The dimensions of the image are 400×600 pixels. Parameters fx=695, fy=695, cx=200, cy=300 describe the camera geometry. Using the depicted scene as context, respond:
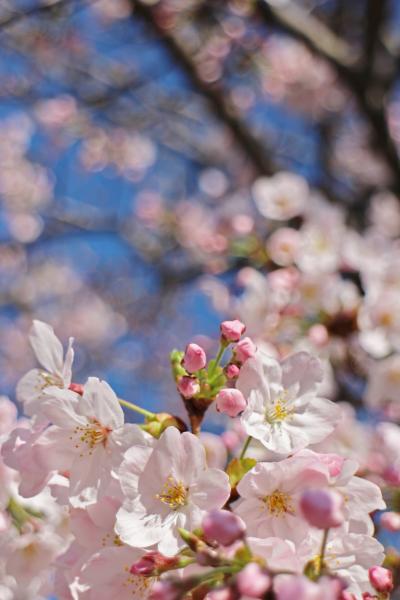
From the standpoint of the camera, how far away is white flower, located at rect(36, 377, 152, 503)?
145 cm

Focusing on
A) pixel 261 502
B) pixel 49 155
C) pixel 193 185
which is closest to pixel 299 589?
pixel 261 502

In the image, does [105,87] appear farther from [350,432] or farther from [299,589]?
[299,589]

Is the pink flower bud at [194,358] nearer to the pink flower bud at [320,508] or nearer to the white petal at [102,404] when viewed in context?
the white petal at [102,404]

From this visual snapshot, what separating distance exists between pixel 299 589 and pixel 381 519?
3.22 feet

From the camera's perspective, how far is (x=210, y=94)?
480 cm

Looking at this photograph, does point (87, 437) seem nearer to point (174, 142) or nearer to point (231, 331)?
point (231, 331)

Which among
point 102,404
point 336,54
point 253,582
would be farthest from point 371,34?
point 253,582

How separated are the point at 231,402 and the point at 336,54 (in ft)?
9.98

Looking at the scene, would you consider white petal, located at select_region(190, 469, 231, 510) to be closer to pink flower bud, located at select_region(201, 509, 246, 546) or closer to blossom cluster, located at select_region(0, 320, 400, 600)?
blossom cluster, located at select_region(0, 320, 400, 600)

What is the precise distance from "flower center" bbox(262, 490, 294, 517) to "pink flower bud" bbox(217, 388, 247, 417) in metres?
0.19

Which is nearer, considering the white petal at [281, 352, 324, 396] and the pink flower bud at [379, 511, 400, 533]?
the white petal at [281, 352, 324, 396]

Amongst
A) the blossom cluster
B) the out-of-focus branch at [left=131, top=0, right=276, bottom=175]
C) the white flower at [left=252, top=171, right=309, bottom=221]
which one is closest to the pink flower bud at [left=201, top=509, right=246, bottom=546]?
the blossom cluster

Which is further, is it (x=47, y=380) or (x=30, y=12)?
(x=30, y=12)

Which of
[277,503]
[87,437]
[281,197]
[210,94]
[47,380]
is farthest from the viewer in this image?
[210,94]
